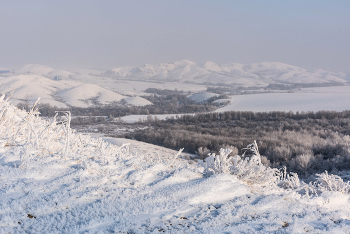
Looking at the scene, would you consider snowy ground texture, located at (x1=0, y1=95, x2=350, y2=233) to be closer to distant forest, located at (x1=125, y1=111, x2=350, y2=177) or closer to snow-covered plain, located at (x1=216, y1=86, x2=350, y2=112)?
distant forest, located at (x1=125, y1=111, x2=350, y2=177)

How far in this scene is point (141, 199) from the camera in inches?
95.1

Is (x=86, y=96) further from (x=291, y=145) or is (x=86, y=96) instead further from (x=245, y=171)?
(x=245, y=171)

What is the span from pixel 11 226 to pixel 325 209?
11.2 feet

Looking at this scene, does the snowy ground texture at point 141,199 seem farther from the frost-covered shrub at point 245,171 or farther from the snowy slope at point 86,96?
the snowy slope at point 86,96

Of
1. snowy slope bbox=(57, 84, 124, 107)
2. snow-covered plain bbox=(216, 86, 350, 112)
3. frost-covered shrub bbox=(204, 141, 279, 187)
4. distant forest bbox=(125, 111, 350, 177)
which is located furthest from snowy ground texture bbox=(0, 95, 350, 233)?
snowy slope bbox=(57, 84, 124, 107)

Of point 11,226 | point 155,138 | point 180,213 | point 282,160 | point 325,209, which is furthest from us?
point 155,138

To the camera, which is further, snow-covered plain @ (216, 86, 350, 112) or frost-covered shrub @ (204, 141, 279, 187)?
snow-covered plain @ (216, 86, 350, 112)

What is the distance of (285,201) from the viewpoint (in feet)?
9.23

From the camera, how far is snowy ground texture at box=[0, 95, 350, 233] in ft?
6.60

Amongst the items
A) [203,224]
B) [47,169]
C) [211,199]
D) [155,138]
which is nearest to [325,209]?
[211,199]

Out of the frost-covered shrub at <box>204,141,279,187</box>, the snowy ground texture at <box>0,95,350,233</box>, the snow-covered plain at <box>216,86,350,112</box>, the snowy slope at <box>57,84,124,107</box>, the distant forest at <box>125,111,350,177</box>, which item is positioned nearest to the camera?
the snowy ground texture at <box>0,95,350,233</box>

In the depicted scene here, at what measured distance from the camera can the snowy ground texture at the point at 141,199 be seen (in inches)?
79.2

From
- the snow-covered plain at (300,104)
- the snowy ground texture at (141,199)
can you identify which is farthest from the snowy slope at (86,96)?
A: the snowy ground texture at (141,199)

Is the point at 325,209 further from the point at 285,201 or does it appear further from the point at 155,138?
the point at 155,138
